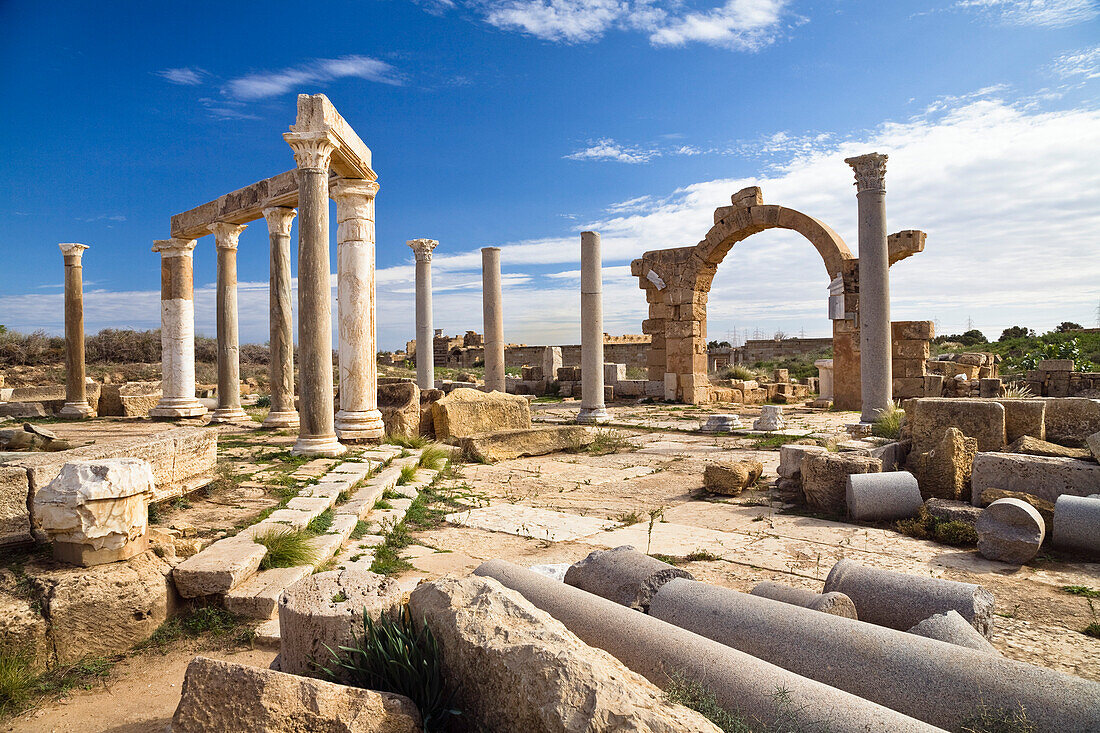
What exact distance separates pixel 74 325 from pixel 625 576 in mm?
16541

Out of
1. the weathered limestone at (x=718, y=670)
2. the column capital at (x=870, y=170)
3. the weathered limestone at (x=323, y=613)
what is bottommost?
the weathered limestone at (x=718, y=670)

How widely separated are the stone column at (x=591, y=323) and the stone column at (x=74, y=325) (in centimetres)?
1155

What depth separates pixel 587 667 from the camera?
6.73 feet

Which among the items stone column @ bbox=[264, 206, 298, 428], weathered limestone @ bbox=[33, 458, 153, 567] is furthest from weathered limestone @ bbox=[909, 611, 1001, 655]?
stone column @ bbox=[264, 206, 298, 428]

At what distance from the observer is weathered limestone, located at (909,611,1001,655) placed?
9.50 ft

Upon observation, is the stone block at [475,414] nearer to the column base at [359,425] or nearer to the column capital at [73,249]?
the column base at [359,425]

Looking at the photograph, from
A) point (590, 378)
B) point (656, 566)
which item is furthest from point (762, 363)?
point (656, 566)

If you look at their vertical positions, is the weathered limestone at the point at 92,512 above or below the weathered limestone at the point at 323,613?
above

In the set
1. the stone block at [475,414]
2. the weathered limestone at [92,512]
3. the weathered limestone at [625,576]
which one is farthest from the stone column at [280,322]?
the weathered limestone at [625,576]

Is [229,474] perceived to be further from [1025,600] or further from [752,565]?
[1025,600]

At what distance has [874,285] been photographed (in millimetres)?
12344

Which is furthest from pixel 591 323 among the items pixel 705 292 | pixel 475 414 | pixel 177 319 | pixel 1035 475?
pixel 1035 475

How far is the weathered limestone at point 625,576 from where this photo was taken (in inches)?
139

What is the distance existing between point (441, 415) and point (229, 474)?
427 cm
